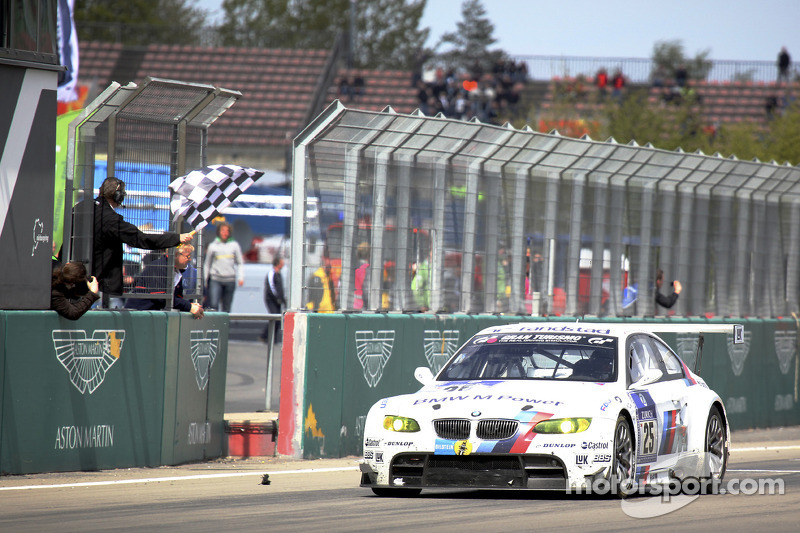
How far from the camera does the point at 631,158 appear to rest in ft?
56.6

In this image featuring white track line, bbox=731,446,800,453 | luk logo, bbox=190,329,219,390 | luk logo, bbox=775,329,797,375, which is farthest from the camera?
luk logo, bbox=775,329,797,375

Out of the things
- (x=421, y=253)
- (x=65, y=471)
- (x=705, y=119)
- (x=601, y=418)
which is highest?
(x=705, y=119)

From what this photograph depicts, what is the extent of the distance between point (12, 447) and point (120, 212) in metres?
2.51

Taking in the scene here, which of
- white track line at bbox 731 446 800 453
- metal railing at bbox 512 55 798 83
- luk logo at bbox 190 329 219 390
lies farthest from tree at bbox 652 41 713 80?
luk logo at bbox 190 329 219 390

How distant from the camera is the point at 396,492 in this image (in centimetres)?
957

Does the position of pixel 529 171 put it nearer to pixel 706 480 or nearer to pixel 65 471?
pixel 706 480

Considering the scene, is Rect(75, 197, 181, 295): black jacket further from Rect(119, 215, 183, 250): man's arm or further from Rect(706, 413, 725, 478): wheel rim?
Rect(706, 413, 725, 478): wheel rim

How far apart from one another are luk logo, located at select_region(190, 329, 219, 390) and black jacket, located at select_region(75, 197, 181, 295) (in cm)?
99

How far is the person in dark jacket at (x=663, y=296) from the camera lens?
61.0 ft

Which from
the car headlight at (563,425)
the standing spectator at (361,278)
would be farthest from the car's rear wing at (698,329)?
the standing spectator at (361,278)

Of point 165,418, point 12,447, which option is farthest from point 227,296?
point 12,447

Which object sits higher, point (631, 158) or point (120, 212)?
point (631, 158)

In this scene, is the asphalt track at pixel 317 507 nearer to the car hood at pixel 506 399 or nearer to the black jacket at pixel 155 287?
the car hood at pixel 506 399

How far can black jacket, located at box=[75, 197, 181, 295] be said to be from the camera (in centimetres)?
1082
